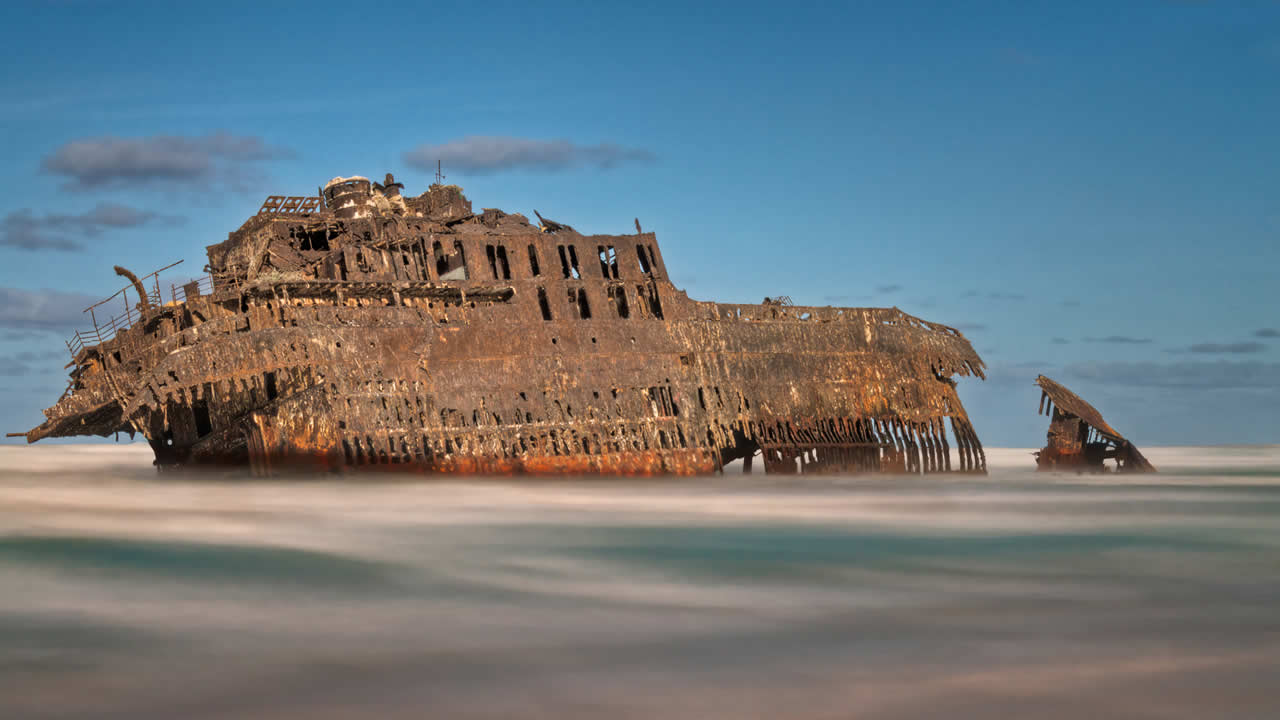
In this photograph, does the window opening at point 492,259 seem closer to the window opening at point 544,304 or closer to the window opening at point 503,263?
the window opening at point 503,263

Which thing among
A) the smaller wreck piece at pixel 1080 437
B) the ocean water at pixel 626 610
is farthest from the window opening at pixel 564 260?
the smaller wreck piece at pixel 1080 437

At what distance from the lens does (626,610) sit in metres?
9.73

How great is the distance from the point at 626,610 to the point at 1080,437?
23137 millimetres

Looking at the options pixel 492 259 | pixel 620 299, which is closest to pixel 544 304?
pixel 492 259

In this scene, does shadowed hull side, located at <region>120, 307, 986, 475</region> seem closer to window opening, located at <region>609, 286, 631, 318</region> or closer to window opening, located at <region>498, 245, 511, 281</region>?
window opening, located at <region>609, 286, 631, 318</region>

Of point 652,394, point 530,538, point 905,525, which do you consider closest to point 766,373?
point 652,394

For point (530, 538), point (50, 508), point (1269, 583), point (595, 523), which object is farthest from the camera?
point (50, 508)

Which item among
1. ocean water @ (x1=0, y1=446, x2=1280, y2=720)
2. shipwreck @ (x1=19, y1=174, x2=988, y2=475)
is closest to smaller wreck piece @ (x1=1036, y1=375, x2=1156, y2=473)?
shipwreck @ (x1=19, y1=174, x2=988, y2=475)

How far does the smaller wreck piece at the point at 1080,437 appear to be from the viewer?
96.2ft

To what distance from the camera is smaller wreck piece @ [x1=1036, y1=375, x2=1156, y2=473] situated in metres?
29.3

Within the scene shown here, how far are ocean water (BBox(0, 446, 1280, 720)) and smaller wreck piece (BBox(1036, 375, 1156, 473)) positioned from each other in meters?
11.2

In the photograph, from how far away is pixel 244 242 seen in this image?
2794 cm

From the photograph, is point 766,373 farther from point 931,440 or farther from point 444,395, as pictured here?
point 444,395

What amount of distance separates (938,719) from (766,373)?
19.2 m
